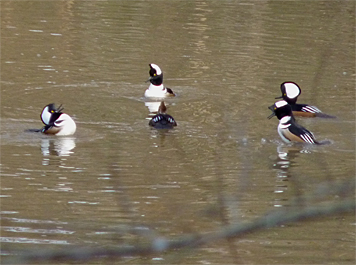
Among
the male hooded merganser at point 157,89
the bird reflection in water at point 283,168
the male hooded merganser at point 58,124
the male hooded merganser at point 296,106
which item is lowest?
the bird reflection in water at point 283,168

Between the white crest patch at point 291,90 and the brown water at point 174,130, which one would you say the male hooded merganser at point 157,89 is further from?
the white crest patch at point 291,90

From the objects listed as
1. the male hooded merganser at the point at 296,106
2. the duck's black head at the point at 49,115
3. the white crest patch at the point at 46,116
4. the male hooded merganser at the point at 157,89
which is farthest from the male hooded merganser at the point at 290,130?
the white crest patch at the point at 46,116

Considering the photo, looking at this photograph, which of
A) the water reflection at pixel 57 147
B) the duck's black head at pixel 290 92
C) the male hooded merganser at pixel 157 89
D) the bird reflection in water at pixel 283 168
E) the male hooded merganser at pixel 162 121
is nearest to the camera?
the bird reflection in water at pixel 283 168

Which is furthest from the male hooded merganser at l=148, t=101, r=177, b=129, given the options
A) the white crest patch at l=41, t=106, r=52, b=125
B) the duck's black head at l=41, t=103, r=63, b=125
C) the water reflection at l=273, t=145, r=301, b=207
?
the water reflection at l=273, t=145, r=301, b=207

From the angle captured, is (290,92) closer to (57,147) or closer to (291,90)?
(291,90)

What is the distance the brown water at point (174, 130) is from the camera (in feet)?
21.1

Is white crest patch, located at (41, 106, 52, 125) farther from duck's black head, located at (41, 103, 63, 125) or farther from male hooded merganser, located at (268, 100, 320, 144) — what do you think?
male hooded merganser, located at (268, 100, 320, 144)

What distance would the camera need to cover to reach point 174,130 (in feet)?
36.3

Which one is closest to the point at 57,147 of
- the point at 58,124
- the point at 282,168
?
the point at 58,124

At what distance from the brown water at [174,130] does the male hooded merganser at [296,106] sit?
0.27m

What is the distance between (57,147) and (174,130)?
6.31ft

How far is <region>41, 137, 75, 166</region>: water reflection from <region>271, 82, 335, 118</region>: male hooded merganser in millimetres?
4125

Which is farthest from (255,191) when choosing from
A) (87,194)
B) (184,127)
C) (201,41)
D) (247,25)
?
(247,25)

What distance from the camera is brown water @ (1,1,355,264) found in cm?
644
